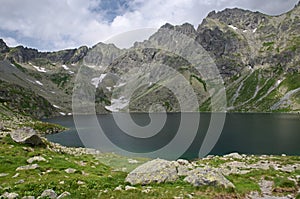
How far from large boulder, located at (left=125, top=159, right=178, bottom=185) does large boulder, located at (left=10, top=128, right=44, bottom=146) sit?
79.0ft

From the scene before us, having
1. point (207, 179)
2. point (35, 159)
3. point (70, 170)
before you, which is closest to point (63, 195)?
point (70, 170)

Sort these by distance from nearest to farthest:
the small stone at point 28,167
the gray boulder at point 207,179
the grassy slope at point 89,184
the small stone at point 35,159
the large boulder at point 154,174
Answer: the grassy slope at point 89,184 < the gray boulder at point 207,179 < the large boulder at point 154,174 < the small stone at point 28,167 < the small stone at point 35,159

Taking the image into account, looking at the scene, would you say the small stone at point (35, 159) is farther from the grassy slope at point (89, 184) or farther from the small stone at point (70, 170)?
the small stone at point (70, 170)

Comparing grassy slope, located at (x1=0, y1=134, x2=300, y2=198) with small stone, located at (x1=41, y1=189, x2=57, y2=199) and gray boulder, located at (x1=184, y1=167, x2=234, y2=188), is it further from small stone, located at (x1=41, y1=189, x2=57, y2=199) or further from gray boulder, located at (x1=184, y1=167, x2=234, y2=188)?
small stone, located at (x1=41, y1=189, x2=57, y2=199)

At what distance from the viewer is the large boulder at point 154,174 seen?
24.2 metres

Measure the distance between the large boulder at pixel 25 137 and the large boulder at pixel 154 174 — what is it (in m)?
24.1

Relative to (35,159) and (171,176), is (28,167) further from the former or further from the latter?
(171,176)

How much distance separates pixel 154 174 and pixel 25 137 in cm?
2704

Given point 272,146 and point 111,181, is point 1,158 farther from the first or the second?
point 272,146

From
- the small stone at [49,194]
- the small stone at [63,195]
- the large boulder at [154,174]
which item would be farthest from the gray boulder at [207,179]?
the small stone at [49,194]

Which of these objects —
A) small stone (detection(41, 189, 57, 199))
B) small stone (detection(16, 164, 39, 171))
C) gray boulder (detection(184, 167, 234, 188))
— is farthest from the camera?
small stone (detection(16, 164, 39, 171))

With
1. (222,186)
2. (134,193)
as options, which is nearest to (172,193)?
(134,193)

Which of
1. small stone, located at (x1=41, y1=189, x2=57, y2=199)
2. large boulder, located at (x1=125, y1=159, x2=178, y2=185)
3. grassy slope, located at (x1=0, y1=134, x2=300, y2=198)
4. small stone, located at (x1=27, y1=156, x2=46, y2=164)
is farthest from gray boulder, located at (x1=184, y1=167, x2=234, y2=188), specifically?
small stone, located at (x1=27, y1=156, x2=46, y2=164)

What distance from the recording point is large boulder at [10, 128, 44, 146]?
41625mm
